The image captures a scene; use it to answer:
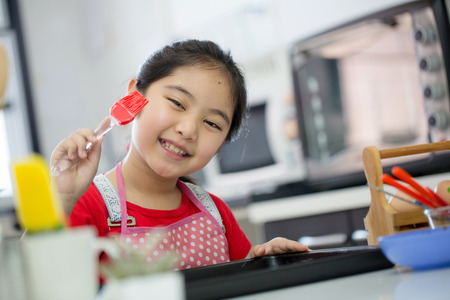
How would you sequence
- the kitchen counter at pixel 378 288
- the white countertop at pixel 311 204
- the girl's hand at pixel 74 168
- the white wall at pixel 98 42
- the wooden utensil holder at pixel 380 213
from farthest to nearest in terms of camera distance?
the white wall at pixel 98 42 < the white countertop at pixel 311 204 < the girl's hand at pixel 74 168 < the wooden utensil holder at pixel 380 213 < the kitchen counter at pixel 378 288

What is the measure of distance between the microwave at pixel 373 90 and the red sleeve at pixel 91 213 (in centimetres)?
112

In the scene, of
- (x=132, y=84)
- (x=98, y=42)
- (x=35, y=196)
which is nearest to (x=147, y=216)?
(x=132, y=84)

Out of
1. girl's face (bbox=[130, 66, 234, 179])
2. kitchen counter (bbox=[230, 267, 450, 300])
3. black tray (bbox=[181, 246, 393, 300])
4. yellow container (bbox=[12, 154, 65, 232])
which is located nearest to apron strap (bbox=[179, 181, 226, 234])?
girl's face (bbox=[130, 66, 234, 179])

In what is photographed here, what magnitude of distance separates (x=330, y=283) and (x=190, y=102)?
2.01ft

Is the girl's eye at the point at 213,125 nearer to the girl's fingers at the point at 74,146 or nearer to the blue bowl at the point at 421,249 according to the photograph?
the girl's fingers at the point at 74,146

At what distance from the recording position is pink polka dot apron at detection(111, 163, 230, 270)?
1068mm

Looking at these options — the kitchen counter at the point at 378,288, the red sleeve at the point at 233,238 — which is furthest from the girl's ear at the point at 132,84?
the kitchen counter at the point at 378,288

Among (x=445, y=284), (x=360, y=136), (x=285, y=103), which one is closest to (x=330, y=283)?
(x=445, y=284)

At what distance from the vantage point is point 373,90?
2.20m

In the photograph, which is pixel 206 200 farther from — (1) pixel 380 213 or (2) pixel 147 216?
(1) pixel 380 213

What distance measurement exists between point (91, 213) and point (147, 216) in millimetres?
132

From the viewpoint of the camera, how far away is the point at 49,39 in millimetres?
3990

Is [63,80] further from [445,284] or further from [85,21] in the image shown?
[445,284]

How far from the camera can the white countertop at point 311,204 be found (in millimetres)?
1952
